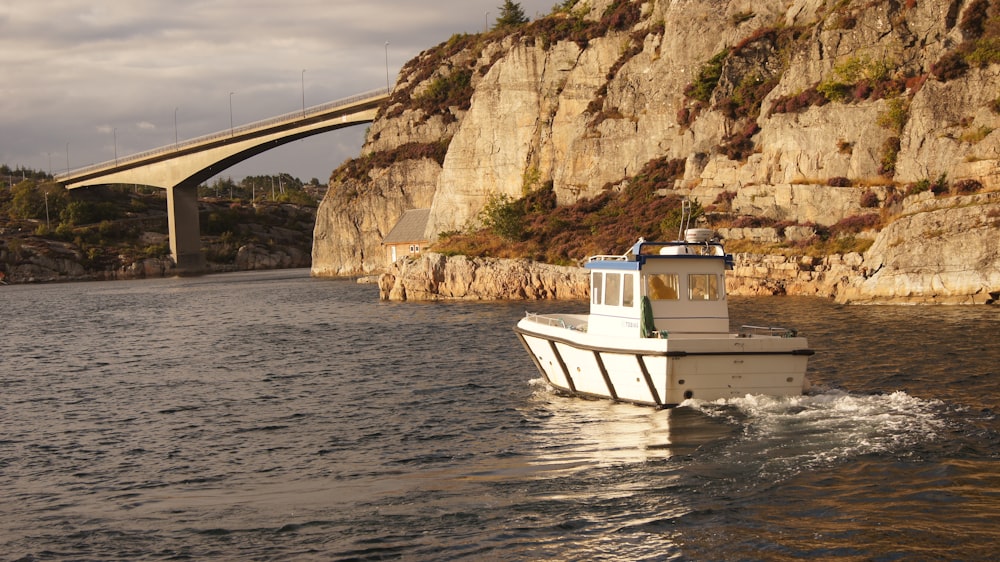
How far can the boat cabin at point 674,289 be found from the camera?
77.3 feet

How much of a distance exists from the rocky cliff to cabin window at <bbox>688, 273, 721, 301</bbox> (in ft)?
76.0

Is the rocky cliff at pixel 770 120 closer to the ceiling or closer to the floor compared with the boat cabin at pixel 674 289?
closer to the ceiling

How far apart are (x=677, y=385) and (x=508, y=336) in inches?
703

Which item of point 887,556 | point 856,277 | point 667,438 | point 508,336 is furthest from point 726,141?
point 887,556

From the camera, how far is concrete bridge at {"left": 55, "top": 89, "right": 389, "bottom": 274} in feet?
415

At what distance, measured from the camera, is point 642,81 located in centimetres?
7650

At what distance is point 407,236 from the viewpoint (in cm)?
9725

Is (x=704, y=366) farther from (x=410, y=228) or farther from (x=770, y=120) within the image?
(x=410, y=228)

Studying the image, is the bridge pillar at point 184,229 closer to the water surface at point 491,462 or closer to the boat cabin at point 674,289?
the water surface at point 491,462

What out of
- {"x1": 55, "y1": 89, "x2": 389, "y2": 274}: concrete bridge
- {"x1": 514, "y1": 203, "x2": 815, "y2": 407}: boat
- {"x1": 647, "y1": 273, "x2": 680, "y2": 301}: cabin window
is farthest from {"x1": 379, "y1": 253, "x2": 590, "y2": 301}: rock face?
{"x1": 55, "y1": 89, "x2": 389, "y2": 274}: concrete bridge

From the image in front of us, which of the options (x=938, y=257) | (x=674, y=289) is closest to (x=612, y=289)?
(x=674, y=289)

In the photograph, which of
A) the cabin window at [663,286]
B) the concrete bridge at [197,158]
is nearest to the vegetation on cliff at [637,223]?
the cabin window at [663,286]

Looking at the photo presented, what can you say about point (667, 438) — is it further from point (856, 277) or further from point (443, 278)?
point (443, 278)

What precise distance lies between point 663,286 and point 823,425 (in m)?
5.80
